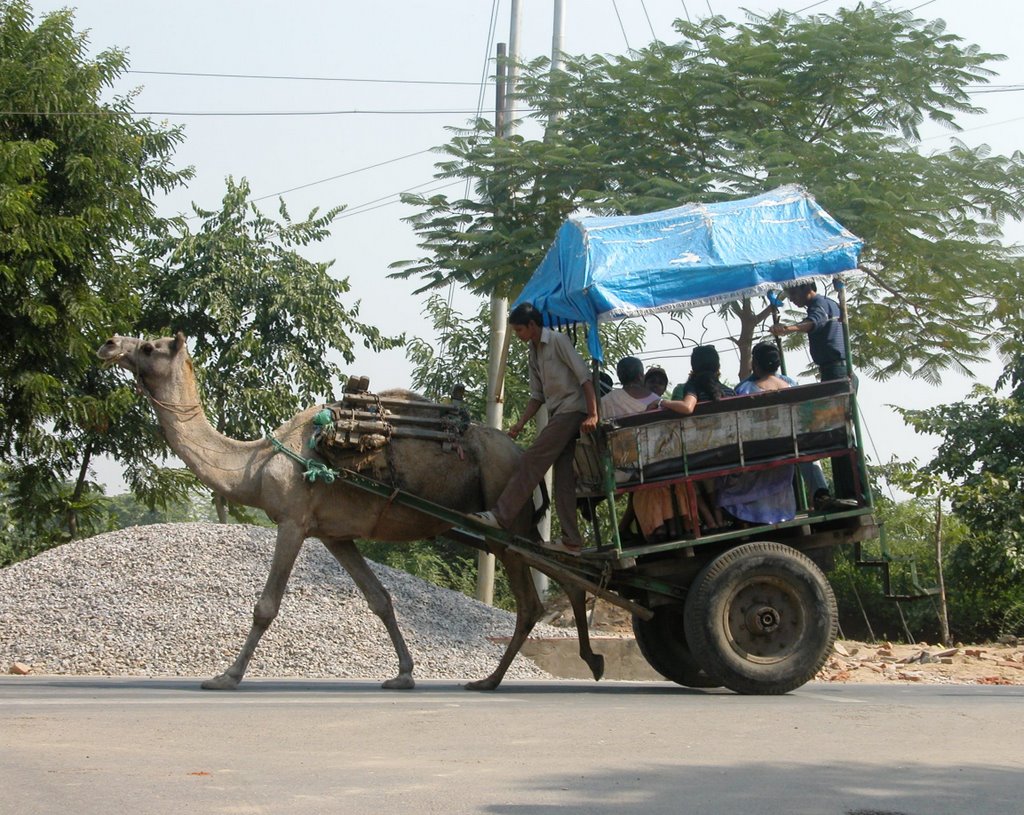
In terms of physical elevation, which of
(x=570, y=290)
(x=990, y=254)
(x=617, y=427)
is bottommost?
(x=617, y=427)

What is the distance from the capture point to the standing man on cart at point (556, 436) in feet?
33.3

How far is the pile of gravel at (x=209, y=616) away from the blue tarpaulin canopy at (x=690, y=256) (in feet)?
18.1

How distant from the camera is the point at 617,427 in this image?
973 cm

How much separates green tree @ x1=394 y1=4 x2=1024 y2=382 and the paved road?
7.54 meters

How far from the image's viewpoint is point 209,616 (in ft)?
48.6

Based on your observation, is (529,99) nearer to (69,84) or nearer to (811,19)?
(811,19)

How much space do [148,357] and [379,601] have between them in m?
2.57

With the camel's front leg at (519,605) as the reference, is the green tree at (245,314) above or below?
above

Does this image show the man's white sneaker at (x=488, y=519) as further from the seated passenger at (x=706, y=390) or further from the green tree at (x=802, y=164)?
the green tree at (x=802, y=164)

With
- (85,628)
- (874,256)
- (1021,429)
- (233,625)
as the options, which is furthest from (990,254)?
(85,628)

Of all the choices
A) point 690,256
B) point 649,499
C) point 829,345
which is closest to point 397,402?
point 649,499

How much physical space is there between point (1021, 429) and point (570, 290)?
39.3ft

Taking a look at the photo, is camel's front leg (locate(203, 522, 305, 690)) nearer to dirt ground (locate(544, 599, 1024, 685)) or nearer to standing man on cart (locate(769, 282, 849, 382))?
standing man on cart (locate(769, 282, 849, 382))

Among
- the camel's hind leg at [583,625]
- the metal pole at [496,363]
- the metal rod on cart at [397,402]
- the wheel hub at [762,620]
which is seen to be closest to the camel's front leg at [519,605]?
the camel's hind leg at [583,625]
